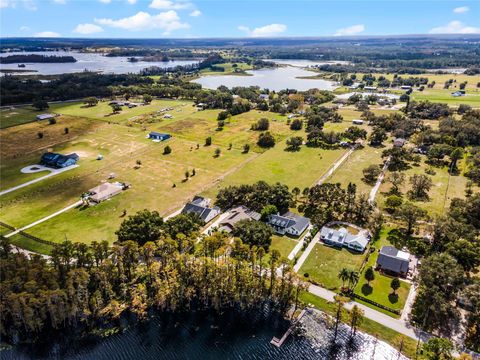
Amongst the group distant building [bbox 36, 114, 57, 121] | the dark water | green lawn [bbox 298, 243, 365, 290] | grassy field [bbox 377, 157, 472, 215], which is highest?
distant building [bbox 36, 114, 57, 121]

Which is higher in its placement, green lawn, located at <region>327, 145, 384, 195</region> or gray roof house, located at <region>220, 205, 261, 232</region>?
green lawn, located at <region>327, 145, 384, 195</region>

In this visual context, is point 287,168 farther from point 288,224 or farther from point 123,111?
point 123,111

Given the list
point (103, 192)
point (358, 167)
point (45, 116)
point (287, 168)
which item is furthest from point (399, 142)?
point (45, 116)

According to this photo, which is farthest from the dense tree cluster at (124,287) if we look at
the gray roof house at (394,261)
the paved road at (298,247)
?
the gray roof house at (394,261)

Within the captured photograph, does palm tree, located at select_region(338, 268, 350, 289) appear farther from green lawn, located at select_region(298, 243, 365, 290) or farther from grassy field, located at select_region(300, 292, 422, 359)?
grassy field, located at select_region(300, 292, 422, 359)

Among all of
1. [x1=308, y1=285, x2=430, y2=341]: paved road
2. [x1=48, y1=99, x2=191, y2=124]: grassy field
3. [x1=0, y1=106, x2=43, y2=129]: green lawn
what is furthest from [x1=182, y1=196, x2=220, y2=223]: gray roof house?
[x1=0, y1=106, x2=43, y2=129]: green lawn

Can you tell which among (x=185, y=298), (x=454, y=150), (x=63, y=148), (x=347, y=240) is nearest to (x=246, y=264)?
(x=185, y=298)

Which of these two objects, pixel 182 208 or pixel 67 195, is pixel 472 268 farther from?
pixel 67 195

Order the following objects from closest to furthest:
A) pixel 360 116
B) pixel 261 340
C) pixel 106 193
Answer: pixel 261 340
pixel 106 193
pixel 360 116
